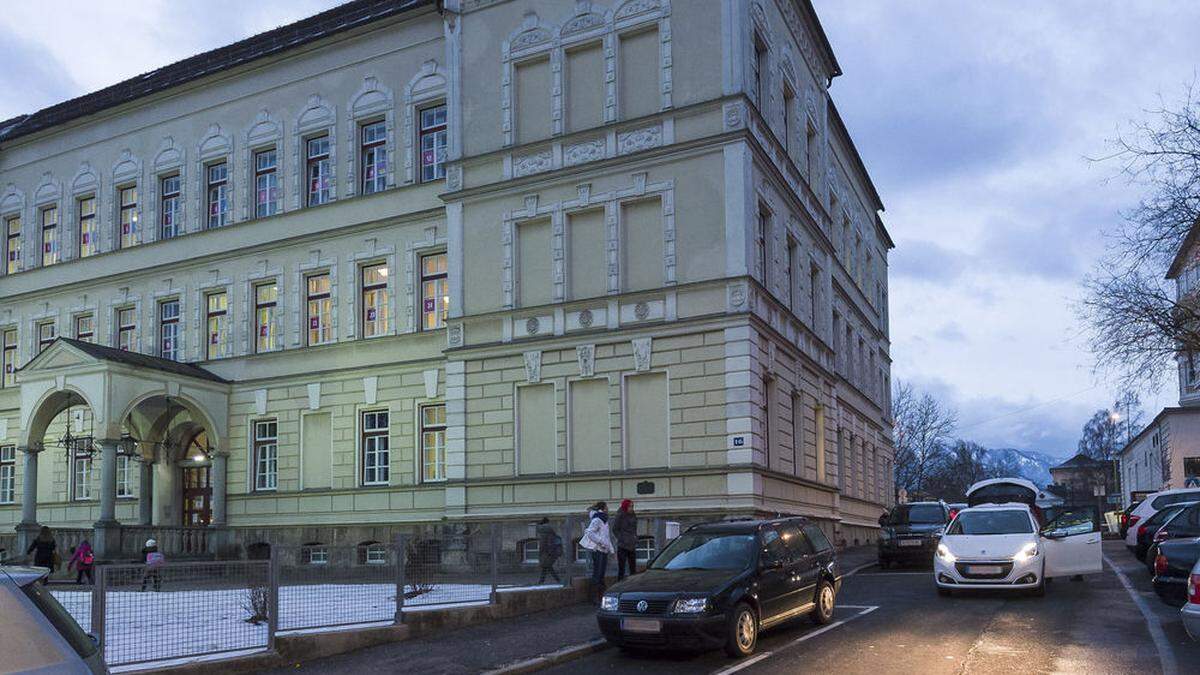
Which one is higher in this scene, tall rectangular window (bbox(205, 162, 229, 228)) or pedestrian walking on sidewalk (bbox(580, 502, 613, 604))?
tall rectangular window (bbox(205, 162, 229, 228))

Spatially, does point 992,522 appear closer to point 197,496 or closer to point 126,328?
point 197,496

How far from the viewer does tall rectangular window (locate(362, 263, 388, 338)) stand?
32.6 metres

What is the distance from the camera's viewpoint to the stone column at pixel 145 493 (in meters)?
35.1

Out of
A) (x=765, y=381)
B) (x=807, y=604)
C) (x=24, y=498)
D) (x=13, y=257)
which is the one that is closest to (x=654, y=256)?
(x=765, y=381)

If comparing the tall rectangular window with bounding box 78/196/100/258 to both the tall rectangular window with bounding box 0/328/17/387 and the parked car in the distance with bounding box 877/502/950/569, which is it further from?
the parked car in the distance with bounding box 877/502/950/569

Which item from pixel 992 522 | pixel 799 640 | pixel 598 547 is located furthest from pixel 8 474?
pixel 799 640

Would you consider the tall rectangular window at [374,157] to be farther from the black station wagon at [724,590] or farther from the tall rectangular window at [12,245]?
the black station wagon at [724,590]

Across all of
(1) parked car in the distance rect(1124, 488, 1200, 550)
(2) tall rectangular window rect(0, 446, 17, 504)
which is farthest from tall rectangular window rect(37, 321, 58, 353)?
(1) parked car in the distance rect(1124, 488, 1200, 550)

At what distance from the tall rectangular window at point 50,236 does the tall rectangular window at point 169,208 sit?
537cm

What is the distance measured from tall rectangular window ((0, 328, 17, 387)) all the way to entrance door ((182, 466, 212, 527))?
31.0 ft

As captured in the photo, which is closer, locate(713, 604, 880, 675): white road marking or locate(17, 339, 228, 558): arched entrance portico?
locate(713, 604, 880, 675): white road marking

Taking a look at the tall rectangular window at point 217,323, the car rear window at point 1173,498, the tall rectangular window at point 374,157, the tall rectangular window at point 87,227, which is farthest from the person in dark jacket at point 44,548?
the car rear window at point 1173,498

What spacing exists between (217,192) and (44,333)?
31.9 ft

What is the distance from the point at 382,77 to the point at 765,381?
15.1m
